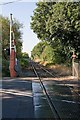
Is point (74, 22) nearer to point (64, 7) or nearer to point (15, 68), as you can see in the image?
point (64, 7)

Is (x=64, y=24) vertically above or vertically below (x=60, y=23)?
below

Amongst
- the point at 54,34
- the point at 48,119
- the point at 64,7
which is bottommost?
the point at 48,119

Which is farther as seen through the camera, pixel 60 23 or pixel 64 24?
pixel 60 23

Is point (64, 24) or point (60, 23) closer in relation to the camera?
point (64, 24)

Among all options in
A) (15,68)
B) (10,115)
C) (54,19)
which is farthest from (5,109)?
(54,19)

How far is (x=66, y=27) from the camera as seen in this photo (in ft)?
110

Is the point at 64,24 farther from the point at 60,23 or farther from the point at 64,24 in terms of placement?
the point at 60,23

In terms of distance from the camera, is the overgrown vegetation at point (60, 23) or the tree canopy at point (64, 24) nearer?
the tree canopy at point (64, 24)

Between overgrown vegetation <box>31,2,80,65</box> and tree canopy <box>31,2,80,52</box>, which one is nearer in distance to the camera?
tree canopy <box>31,2,80,52</box>

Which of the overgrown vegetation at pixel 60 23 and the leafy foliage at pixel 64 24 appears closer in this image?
the leafy foliage at pixel 64 24

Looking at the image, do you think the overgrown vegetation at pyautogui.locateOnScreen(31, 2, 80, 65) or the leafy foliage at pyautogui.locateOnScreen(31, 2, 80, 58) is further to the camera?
the overgrown vegetation at pyautogui.locateOnScreen(31, 2, 80, 65)

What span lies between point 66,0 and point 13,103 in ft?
75.1

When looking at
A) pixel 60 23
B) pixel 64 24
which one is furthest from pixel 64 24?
pixel 60 23

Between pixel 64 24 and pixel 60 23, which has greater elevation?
pixel 60 23
